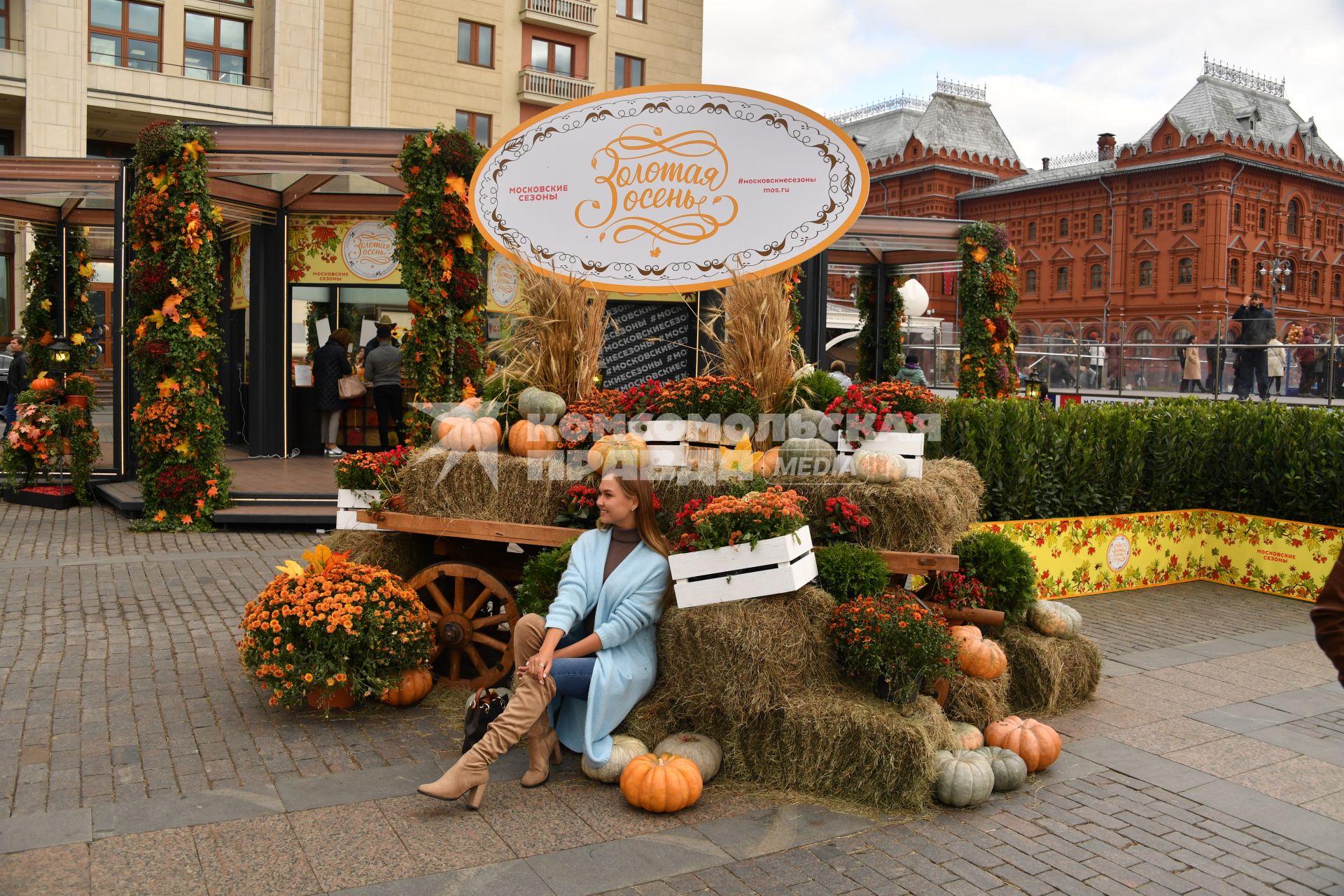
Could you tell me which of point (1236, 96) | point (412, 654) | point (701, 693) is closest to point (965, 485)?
point (701, 693)

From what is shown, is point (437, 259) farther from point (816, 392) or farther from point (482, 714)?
point (482, 714)

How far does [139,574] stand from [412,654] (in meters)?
4.58

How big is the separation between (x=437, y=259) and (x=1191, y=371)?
13734 mm

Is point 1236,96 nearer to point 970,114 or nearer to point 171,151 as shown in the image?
point 970,114

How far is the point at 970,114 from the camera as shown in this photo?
68.9 metres

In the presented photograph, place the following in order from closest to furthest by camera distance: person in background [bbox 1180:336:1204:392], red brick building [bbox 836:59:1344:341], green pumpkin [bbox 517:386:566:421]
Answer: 1. green pumpkin [bbox 517:386:566:421]
2. person in background [bbox 1180:336:1204:392]
3. red brick building [bbox 836:59:1344:341]

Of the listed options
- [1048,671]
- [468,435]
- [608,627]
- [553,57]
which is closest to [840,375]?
[1048,671]

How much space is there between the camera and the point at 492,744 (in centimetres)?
450

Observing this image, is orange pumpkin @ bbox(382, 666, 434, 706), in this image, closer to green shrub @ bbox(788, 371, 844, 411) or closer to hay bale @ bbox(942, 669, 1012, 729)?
green shrub @ bbox(788, 371, 844, 411)

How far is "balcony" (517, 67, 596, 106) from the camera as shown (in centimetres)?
3850

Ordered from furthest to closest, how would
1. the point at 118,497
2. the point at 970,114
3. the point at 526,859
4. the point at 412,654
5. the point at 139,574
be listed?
the point at 970,114
the point at 118,497
the point at 139,574
the point at 412,654
the point at 526,859

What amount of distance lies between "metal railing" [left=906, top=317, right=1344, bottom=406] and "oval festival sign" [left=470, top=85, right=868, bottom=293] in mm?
12892

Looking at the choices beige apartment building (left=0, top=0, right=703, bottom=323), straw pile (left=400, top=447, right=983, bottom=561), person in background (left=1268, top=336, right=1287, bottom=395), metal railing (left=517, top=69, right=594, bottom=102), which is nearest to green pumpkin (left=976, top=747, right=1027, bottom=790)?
straw pile (left=400, top=447, right=983, bottom=561)

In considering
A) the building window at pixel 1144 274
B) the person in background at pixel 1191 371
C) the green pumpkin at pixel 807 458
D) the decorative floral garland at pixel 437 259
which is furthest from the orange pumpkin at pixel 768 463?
the building window at pixel 1144 274
